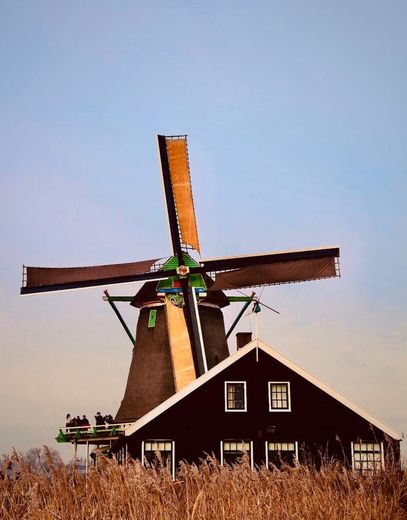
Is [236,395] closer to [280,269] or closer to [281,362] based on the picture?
[281,362]

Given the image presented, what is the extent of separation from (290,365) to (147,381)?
678cm

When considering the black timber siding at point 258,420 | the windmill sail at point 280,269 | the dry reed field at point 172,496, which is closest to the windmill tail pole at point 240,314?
the windmill sail at point 280,269

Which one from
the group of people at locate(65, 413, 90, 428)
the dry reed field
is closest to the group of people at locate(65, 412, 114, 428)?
the group of people at locate(65, 413, 90, 428)

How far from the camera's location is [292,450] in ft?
87.0

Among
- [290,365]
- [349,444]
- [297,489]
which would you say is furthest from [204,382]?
[297,489]

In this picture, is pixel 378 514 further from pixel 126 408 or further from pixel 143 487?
pixel 126 408

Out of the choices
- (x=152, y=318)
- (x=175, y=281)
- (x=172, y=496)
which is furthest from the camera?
(x=152, y=318)

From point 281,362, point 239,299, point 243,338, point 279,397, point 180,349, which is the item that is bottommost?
point 279,397

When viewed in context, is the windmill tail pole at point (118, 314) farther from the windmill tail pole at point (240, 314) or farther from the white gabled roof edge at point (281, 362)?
the white gabled roof edge at point (281, 362)

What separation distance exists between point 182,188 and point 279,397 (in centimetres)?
1017

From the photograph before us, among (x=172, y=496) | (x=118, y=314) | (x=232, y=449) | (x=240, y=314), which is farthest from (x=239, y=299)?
(x=172, y=496)

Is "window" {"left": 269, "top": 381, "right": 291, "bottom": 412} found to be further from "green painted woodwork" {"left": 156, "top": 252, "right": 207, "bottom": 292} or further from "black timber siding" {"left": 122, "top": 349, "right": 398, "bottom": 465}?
"green painted woodwork" {"left": 156, "top": 252, "right": 207, "bottom": 292}

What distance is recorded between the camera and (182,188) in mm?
32875

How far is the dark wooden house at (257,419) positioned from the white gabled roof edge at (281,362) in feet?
0.11
